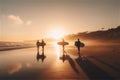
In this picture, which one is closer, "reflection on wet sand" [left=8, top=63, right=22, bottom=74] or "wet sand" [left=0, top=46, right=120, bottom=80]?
"wet sand" [left=0, top=46, right=120, bottom=80]

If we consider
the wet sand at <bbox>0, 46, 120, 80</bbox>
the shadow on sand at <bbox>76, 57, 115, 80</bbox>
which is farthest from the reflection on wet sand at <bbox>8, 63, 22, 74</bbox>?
the shadow on sand at <bbox>76, 57, 115, 80</bbox>

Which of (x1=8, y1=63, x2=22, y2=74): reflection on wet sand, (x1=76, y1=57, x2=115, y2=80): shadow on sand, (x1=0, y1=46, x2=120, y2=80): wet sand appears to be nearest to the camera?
(x1=76, y1=57, x2=115, y2=80): shadow on sand

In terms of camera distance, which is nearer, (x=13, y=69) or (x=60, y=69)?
(x=60, y=69)

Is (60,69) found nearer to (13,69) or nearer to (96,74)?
(96,74)

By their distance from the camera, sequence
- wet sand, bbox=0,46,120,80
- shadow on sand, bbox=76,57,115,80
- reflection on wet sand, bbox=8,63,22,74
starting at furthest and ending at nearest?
reflection on wet sand, bbox=8,63,22,74, wet sand, bbox=0,46,120,80, shadow on sand, bbox=76,57,115,80

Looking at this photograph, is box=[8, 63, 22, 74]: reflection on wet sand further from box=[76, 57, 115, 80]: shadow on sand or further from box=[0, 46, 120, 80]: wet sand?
box=[76, 57, 115, 80]: shadow on sand

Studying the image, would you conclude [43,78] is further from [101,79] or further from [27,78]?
[101,79]

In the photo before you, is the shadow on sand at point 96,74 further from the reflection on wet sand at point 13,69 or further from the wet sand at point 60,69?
the reflection on wet sand at point 13,69

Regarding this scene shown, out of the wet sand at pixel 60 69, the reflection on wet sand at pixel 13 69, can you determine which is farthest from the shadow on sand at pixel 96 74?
the reflection on wet sand at pixel 13 69

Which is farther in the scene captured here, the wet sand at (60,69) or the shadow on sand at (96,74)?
the wet sand at (60,69)

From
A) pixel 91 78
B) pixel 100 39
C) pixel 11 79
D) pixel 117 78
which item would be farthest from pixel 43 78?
pixel 100 39

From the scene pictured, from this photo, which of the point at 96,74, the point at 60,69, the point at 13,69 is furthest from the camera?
the point at 13,69

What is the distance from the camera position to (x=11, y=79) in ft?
38.6

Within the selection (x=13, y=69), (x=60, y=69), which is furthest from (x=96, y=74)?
(x=13, y=69)
